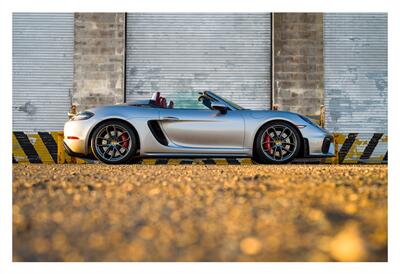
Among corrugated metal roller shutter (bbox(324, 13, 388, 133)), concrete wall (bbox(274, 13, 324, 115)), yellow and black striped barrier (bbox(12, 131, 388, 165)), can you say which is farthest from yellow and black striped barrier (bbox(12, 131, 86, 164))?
corrugated metal roller shutter (bbox(324, 13, 388, 133))

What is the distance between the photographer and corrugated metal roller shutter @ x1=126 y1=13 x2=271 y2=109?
12969mm

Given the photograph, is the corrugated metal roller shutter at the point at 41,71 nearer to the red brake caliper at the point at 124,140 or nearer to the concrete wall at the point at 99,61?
the concrete wall at the point at 99,61

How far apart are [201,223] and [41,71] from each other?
11.7 meters

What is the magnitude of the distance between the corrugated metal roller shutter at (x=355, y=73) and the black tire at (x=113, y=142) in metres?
7.64

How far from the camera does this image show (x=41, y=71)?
510 inches

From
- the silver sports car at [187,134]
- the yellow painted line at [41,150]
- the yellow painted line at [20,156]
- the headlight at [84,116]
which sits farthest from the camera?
the yellow painted line at [20,156]

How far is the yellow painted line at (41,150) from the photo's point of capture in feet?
36.7

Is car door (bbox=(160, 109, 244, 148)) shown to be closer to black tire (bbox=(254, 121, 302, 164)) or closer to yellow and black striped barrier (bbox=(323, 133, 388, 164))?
black tire (bbox=(254, 121, 302, 164))

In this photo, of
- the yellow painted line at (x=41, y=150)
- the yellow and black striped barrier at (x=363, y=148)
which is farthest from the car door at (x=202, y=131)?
the yellow and black striped barrier at (x=363, y=148)

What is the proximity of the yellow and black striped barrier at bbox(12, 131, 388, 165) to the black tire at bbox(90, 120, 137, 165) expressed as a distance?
14.4ft
